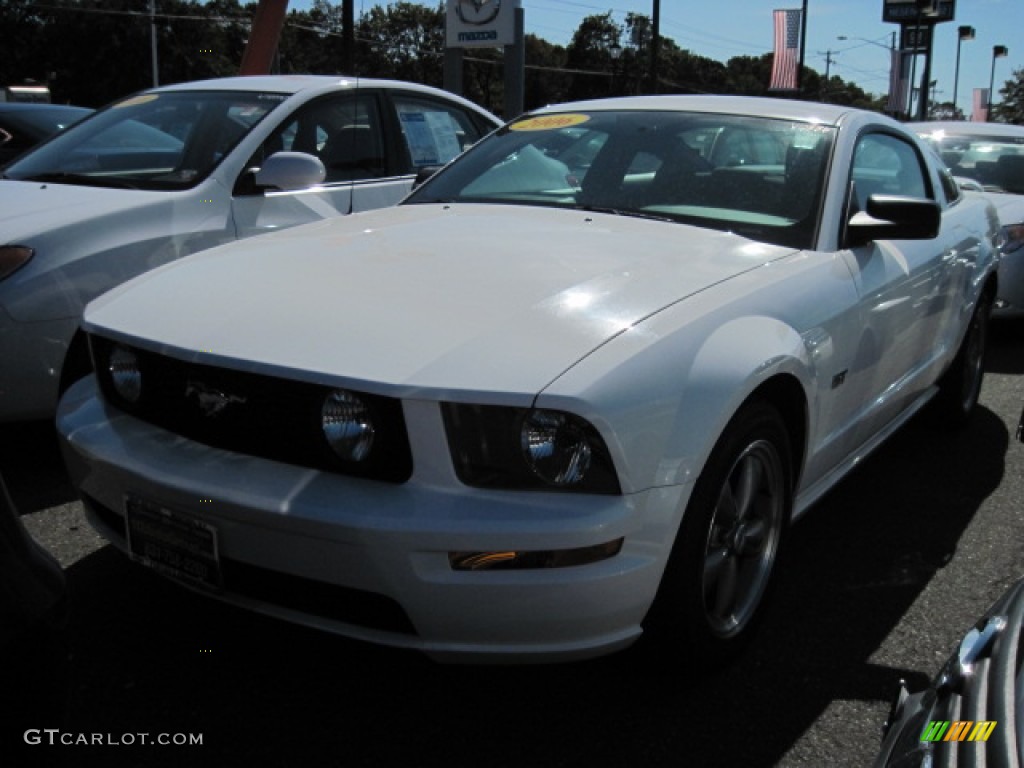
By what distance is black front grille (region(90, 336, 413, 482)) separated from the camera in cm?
213

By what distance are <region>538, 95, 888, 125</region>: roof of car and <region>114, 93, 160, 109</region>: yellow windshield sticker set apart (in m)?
2.39

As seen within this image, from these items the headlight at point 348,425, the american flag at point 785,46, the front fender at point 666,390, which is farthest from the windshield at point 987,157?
the american flag at point 785,46

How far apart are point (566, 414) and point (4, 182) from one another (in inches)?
144

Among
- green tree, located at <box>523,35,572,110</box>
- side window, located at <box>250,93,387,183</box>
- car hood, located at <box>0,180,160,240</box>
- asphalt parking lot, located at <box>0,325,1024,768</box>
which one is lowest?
asphalt parking lot, located at <box>0,325,1024,768</box>

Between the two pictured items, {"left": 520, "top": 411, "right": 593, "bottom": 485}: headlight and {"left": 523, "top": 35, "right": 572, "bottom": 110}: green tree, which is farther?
{"left": 523, "top": 35, "right": 572, "bottom": 110}: green tree

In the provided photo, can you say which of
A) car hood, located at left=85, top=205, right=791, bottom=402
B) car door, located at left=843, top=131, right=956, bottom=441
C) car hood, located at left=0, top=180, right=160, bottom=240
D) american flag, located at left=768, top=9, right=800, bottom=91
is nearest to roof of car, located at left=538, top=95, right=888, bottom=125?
car door, located at left=843, top=131, right=956, bottom=441

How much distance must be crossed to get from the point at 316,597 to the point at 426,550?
0.33 metres

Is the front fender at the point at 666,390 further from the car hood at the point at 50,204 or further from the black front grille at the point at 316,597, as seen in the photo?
the car hood at the point at 50,204

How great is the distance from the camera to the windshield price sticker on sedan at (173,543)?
224 centimetres

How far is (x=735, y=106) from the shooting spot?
3713mm

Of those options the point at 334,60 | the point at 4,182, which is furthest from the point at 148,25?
the point at 4,182

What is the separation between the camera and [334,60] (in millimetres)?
74250

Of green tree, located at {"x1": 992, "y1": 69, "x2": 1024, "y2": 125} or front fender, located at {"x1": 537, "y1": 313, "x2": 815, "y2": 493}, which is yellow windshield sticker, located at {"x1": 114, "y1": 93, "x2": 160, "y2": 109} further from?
green tree, located at {"x1": 992, "y1": 69, "x2": 1024, "y2": 125}

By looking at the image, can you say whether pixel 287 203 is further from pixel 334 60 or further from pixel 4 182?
pixel 334 60
